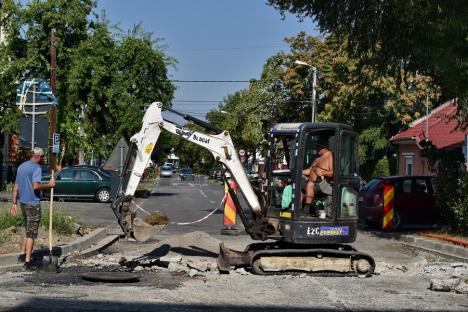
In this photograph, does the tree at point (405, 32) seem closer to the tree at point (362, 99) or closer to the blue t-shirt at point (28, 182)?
the blue t-shirt at point (28, 182)

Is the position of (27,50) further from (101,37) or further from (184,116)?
(184,116)

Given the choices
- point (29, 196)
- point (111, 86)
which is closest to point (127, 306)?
point (29, 196)

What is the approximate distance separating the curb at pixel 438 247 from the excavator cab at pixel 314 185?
3634mm

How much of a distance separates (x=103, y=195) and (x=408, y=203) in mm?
15428

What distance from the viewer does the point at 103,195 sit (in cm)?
3338

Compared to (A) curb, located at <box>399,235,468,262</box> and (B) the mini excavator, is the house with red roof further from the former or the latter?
(B) the mini excavator

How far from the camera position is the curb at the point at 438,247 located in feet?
51.0

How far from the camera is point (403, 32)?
59.1 ft

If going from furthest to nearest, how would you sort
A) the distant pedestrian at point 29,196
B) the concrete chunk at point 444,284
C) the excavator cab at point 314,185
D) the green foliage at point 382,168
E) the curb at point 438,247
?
the green foliage at point 382,168, the curb at point 438,247, the excavator cab at point 314,185, the distant pedestrian at point 29,196, the concrete chunk at point 444,284

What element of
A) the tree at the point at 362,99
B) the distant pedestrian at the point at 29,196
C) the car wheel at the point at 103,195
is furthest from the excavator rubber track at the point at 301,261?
the car wheel at the point at 103,195

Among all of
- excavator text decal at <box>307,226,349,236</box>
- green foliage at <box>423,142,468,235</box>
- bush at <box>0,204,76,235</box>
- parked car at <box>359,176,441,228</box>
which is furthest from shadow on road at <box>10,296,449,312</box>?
parked car at <box>359,176,441,228</box>

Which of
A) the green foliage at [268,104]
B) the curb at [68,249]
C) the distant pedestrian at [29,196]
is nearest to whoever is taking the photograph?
the curb at [68,249]

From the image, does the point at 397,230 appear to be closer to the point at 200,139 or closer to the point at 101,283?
the point at 200,139

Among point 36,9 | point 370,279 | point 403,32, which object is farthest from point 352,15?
point 36,9
